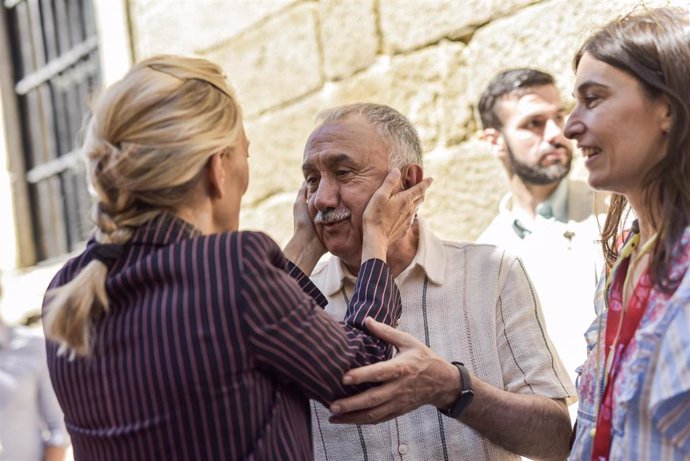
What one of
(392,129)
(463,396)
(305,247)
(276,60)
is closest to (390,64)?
(276,60)

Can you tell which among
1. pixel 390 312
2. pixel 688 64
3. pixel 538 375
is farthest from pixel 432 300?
pixel 688 64

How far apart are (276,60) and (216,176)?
302 centimetres

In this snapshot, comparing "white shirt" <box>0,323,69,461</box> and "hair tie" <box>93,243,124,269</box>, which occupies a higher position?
"hair tie" <box>93,243,124,269</box>

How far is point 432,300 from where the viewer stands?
2.48m

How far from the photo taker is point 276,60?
479 cm

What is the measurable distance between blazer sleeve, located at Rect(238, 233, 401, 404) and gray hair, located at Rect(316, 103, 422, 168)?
750 mm

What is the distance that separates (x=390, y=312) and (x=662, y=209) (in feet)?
1.85

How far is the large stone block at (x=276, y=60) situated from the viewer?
4.60 meters

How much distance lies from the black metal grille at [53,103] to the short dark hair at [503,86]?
11.4ft

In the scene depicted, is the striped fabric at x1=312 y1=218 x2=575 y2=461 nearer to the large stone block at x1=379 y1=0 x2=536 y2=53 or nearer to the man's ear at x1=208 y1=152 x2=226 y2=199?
the man's ear at x1=208 y1=152 x2=226 y2=199

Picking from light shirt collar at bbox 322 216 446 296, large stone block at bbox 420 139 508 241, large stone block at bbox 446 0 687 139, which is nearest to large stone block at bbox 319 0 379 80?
large stone block at bbox 446 0 687 139

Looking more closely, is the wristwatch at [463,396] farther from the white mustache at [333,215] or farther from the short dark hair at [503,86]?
the short dark hair at [503,86]

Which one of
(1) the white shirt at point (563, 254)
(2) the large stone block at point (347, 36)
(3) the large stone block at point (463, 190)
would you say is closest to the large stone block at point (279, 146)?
(2) the large stone block at point (347, 36)

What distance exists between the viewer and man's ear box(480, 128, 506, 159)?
3.74m
